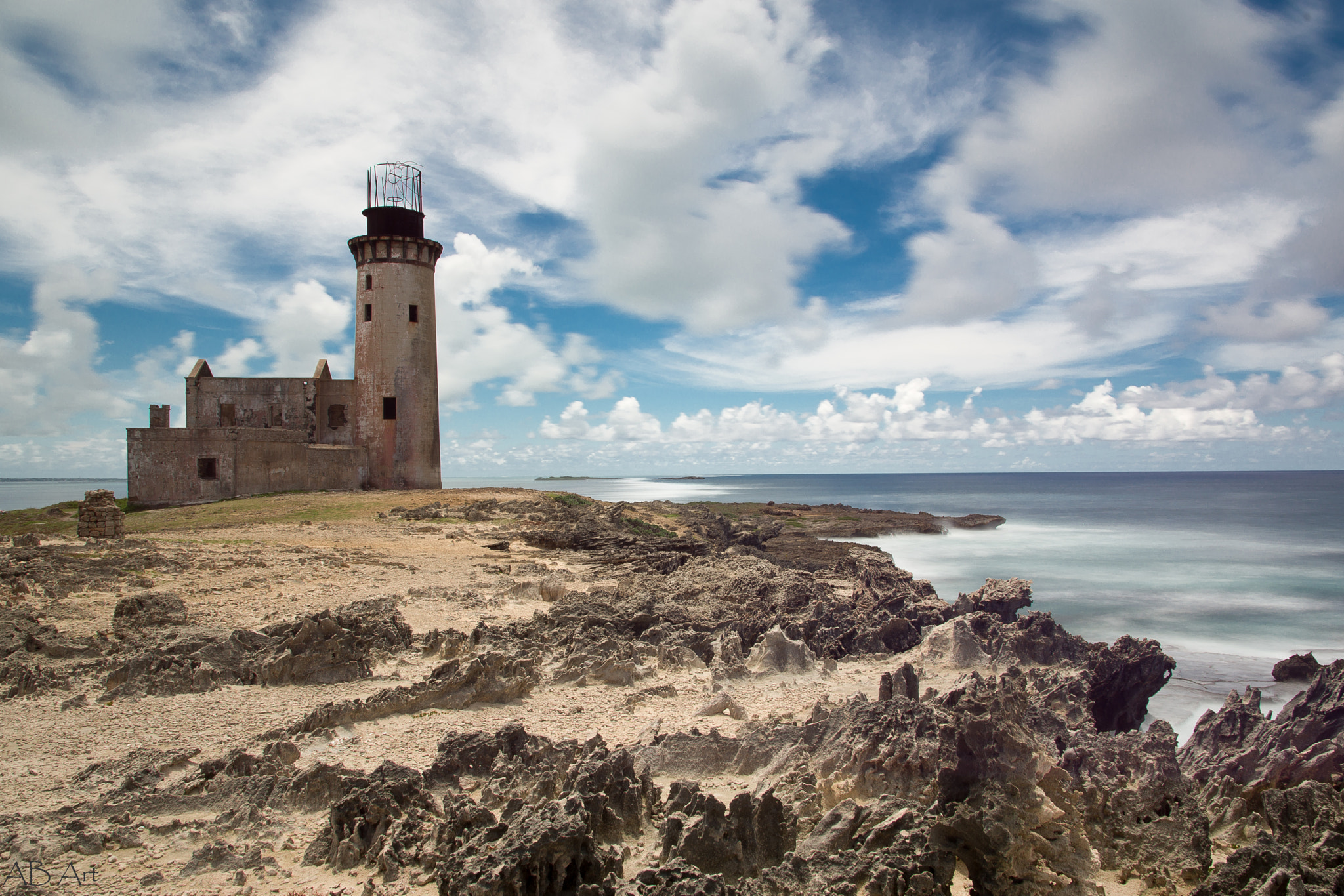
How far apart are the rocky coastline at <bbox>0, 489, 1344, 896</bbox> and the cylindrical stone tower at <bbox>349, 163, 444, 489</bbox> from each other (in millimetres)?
20393

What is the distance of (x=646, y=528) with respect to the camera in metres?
23.5

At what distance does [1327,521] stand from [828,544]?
51202 mm

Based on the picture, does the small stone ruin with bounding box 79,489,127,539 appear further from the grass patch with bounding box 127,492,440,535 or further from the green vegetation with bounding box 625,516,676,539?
the green vegetation with bounding box 625,516,676,539

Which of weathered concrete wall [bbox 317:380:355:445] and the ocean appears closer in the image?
the ocean

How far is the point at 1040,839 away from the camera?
4008 millimetres

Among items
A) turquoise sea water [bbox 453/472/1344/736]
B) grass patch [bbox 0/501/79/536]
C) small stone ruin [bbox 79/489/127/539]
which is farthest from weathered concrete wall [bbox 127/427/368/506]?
turquoise sea water [bbox 453/472/1344/736]

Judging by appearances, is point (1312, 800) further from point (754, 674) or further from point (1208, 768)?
point (754, 674)

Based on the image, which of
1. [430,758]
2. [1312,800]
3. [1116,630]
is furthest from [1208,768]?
[1116,630]

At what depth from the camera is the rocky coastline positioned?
3.98 meters

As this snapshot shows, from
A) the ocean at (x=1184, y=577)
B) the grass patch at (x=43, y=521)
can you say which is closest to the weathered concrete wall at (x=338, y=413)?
the grass patch at (x=43, y=521)

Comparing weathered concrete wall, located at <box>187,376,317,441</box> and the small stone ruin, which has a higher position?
weathered concrete wall, located at <box>187,376,317,441</box>

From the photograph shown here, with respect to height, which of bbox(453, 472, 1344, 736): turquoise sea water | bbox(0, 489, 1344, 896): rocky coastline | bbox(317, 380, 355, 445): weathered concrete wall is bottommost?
bbox(453, 472, 1344, 736): turquoise sea water

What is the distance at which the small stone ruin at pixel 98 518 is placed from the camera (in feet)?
49.8

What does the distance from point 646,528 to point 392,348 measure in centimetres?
1530
